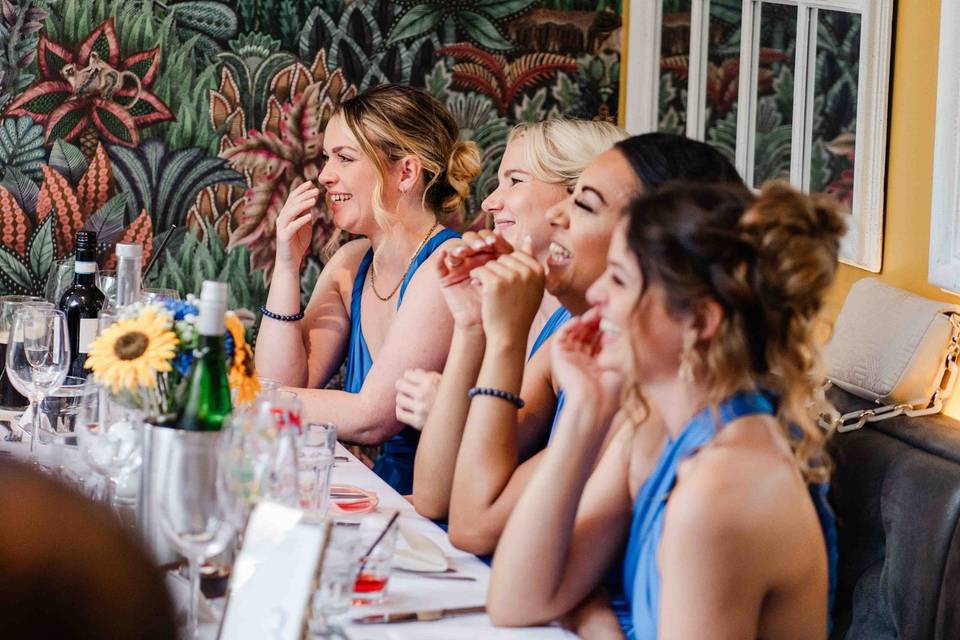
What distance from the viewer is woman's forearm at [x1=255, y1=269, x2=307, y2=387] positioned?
285 centimetres

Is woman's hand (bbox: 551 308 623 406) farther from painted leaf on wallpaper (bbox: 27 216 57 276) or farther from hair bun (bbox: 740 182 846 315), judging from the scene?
painted leaf on wallpaper (bbox: 27 216 57 276)

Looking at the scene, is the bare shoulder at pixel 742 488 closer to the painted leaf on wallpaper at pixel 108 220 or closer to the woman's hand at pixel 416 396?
the woman's hand at pixel 416 396

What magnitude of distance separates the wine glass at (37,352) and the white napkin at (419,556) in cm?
79

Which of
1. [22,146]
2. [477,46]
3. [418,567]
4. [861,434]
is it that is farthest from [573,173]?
[22,146]

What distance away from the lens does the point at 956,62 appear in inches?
90.3

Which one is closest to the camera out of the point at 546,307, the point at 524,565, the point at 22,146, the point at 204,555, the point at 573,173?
Answer: the point at 204,555

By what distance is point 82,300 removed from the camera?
8.39ft

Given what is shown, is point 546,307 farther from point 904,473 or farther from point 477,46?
point 477,46

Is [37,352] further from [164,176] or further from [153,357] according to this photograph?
[164,176]

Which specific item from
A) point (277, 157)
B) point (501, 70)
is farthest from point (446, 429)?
point (501, 70)

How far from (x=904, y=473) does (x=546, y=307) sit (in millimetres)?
934

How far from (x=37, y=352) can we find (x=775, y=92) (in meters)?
1.94

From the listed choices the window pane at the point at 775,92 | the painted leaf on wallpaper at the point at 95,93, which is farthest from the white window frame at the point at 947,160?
the painted leaf on wallpaper at the point at 95,93

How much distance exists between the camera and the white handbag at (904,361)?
2.24 metres
